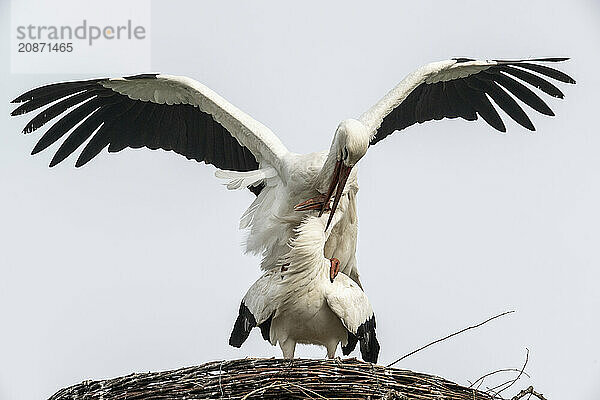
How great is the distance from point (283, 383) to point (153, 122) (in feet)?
6.79

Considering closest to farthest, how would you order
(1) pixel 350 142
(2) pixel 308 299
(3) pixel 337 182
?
(1) pixel 350 142, (3) pixel 337 182, (2) pixel 308 299

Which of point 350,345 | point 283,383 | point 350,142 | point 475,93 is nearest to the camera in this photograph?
point 283,383

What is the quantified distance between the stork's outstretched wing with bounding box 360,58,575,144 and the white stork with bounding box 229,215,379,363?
937 mm

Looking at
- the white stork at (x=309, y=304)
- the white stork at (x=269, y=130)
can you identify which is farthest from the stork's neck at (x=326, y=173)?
the white stork at (x=309, y=304)

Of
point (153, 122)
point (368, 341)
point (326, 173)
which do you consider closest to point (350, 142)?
point (326, 173)

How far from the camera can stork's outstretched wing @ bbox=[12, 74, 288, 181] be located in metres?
4.87

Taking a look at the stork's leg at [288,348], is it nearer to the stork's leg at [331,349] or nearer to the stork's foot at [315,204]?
the stork's leg at [331,349]

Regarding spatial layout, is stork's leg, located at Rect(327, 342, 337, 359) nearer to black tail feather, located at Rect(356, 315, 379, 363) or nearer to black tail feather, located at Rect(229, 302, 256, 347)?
black tail feather, located at Rect(356, 315, 379, 363)

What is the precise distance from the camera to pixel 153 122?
17.5 feet

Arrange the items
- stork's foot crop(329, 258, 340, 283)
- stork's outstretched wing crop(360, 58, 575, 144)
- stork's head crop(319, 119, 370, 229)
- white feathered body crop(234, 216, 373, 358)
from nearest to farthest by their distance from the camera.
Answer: stork's head crop(319, 119, 370, 229) < white feathered body crop(234, 216, 373, 358) < stork's foot crop(329, 258, 340, 283) < stork's outstretched wing crop(360, 58, 575, 144)

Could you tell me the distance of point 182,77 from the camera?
4.97 meters

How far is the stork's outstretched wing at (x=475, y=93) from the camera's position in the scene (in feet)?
17.2

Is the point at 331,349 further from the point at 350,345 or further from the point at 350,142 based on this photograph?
the point at 350,142

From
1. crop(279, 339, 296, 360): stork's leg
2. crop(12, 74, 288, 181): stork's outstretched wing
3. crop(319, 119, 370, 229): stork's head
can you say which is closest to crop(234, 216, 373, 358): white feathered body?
crop(279, 339, 296, 360): stork's leg
